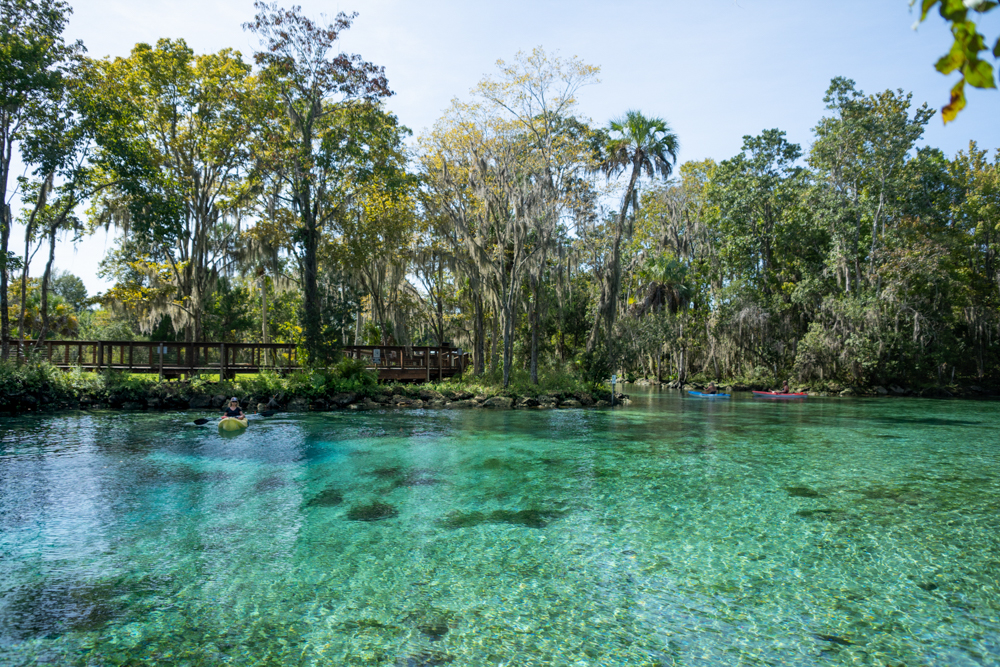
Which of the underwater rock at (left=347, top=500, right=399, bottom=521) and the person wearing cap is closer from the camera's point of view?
the underwater rock at (left=347, top=500, right=399, bottom=521)

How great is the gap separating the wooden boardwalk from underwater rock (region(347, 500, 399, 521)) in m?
16.1

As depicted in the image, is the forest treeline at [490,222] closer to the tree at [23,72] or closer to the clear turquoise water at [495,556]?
the tree at [23,72]

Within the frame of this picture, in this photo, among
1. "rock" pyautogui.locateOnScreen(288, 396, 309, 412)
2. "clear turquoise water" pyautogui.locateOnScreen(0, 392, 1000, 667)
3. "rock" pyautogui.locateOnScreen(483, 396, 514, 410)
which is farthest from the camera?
"rock" pyautogui.locateOnScreen(483, 396, 514, 410)

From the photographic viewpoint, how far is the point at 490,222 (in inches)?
1016

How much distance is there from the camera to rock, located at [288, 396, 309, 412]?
69.7 feet

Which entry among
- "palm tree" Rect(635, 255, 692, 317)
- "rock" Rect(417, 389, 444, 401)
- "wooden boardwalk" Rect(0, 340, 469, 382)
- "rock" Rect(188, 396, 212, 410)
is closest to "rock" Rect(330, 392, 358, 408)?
"wooden boardwalk" Rect(0, 340, 469, 382)

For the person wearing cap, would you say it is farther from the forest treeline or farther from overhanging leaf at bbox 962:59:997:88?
overhanging leaf at bbox 962:59:997:88

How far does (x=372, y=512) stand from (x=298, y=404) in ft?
46.9

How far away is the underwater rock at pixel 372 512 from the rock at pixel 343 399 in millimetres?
13925

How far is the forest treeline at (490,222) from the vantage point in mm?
21391

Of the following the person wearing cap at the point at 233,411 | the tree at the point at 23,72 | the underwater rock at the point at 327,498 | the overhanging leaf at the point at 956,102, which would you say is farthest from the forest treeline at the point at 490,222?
the overhanging leaf at the point at 956,102

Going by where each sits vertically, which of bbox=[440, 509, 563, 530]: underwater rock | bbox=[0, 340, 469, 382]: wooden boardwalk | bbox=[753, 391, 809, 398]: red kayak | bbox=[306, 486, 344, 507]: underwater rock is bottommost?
bbox=[306, 486, 344, 507]: underwater rock

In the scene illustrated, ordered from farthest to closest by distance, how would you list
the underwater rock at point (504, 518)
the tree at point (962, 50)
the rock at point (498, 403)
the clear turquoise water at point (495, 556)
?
the rock at point (498, 403) < the underwater rock at point (504, 518) < the clear turquoise water at point (495, 556) < the tree at point (962, 50)

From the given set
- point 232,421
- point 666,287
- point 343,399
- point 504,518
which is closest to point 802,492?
point 504,518
